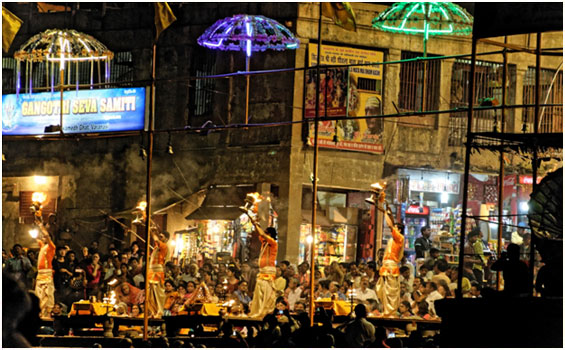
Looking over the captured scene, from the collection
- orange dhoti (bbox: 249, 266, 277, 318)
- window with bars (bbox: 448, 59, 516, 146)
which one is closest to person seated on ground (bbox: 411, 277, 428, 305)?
orange dhoti (bbox: 249, 266, 277, 318)

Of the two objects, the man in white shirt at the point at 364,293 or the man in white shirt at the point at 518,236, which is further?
the man in white shirt at the point at 518,236

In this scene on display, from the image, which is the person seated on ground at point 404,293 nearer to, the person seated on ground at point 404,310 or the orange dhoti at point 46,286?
the person seated on ground at point 404,310

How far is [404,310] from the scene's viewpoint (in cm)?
1802

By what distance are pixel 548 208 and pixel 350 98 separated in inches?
574

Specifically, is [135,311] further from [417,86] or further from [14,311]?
[14,311]

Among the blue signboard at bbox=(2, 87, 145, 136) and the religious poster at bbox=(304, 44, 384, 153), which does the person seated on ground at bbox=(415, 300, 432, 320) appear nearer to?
the religious poster at bbox=(304, 44, 384, 153)

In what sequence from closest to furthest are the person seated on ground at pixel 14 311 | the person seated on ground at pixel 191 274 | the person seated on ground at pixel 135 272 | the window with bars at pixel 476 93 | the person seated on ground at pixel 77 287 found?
the person seated on ground at pixel 14 311
the person seated on ground at pixel 135 272
the person seated on ground at pixel 191 274
the person seated on ground at pixel 77 287
the window with bars at pixel 476 93

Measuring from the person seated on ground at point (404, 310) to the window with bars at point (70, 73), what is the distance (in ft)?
37.2

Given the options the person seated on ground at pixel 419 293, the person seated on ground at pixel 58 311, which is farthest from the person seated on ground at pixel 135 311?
the person seated on ground at pixel 419 293

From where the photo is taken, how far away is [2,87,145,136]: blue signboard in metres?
26.6

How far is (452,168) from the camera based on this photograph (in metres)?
25.6

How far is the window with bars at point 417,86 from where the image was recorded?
83.4 ft

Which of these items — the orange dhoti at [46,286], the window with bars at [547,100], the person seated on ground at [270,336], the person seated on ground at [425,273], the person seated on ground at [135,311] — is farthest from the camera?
the window with bars at [547,100]

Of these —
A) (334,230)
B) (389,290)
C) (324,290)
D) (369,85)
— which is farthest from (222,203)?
(389,290)
